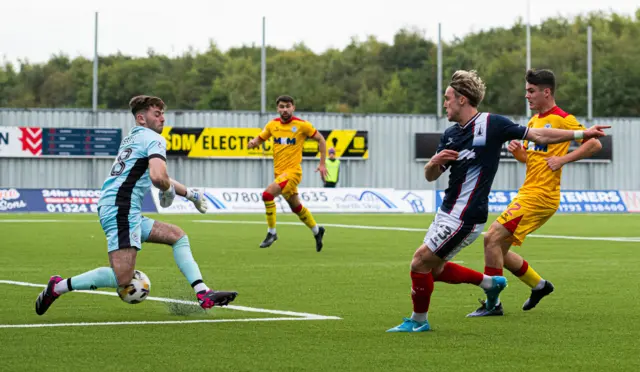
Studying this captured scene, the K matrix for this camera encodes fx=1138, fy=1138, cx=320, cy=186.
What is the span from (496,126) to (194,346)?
2639 millimetres

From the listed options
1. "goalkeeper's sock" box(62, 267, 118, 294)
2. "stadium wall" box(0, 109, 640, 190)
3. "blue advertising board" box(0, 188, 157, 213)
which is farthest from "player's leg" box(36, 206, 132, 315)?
"stadium wall" box(0, 109, 640, 190)

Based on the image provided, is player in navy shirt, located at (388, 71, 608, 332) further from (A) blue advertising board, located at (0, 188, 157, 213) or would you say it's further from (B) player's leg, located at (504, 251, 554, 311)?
(A) blue advertising board, located at (0, 188, 157, 213)

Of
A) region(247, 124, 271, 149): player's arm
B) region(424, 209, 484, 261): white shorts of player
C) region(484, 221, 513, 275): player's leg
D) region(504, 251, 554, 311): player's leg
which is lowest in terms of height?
region(504, 251, 554, 311): player's leg

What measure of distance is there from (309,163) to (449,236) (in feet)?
139

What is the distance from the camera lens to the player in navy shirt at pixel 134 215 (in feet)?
28.4

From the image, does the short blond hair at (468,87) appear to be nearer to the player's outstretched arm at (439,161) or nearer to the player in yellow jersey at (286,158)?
the player's outstretched arm at (439,161)

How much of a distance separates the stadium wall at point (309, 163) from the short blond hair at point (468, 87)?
41.3 metres

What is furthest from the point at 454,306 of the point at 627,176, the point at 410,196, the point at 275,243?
the point at 627,176

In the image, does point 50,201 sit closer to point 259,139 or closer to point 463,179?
point 259,139

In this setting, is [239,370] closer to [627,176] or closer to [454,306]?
[454,306]

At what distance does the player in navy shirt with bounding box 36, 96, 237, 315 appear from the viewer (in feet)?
28.4

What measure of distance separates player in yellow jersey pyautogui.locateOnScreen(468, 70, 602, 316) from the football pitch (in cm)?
38

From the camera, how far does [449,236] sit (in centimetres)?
805

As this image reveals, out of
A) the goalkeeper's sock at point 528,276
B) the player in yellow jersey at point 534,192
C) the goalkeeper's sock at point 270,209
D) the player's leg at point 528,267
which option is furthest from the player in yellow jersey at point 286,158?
the goalkeeper's sock at point 528,276
